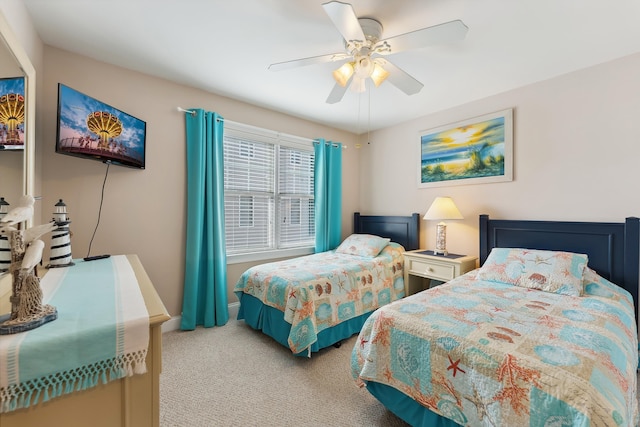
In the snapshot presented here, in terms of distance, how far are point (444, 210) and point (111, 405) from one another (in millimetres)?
2942

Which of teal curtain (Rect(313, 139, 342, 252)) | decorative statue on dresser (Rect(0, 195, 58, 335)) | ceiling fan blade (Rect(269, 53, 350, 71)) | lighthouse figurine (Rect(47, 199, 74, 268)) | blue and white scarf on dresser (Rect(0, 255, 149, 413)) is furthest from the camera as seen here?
teal curtain (Rect(313, 139, 342, 252))

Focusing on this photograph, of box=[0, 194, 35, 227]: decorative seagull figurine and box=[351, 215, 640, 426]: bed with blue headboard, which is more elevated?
box=[0, 194, 35, 227]: decorative seagull figurine

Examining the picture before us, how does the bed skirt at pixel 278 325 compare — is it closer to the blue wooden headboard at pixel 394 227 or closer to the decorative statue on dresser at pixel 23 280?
the blue wooden headboard at pixel 394 227

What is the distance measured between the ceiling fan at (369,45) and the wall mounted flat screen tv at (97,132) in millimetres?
1322

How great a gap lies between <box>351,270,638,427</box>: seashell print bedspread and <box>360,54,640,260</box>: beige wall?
0.87 meters

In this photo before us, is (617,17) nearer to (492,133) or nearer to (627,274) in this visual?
(492,133)

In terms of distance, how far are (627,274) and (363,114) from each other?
2829 mm

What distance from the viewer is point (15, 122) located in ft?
4.24

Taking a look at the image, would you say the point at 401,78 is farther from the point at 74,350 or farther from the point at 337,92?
the point at 74,350

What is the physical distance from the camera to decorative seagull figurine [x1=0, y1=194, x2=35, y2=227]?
2.58 ft

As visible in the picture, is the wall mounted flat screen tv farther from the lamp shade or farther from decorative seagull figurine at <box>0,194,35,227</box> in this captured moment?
the lamp shade

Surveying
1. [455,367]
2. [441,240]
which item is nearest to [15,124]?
[455,367]

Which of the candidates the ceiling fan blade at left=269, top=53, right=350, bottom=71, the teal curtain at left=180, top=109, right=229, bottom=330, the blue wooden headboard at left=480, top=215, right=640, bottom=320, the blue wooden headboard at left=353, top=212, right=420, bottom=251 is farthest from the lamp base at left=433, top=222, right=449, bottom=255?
the teal curtain at left=180, top=109, right=229, bottom=330

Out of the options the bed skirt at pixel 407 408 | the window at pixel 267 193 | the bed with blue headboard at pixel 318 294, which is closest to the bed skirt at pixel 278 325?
the bed with blue headboard at pixel 318 294
